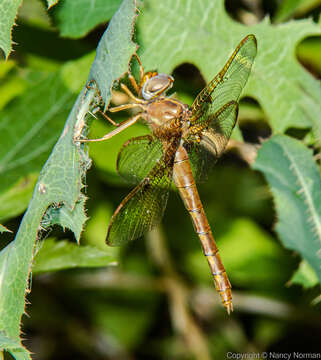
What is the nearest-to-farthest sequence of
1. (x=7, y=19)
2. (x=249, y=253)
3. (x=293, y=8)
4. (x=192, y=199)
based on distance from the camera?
(x=7, y=19)
(x=192, y=199)
(x=293, y=8)
(x=249, y=253)

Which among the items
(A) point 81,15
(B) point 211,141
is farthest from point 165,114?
(A) point 81,15

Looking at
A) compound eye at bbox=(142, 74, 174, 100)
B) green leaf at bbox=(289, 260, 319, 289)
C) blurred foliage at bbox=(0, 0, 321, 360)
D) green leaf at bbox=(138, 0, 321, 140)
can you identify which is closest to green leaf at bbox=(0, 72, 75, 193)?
blurred foliage at bbox=(0, 0, 321, 360)

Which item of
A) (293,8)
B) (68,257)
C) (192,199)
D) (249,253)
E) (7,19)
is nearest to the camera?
(7,19)

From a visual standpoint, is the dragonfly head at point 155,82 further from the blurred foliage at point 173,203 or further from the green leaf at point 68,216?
the green leaf at point 68,216

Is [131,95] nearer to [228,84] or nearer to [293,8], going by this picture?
[228,84]

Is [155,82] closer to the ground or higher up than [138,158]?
higher up

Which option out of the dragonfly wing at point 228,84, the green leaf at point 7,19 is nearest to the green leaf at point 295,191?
the dragonfly wing at point 228,84
